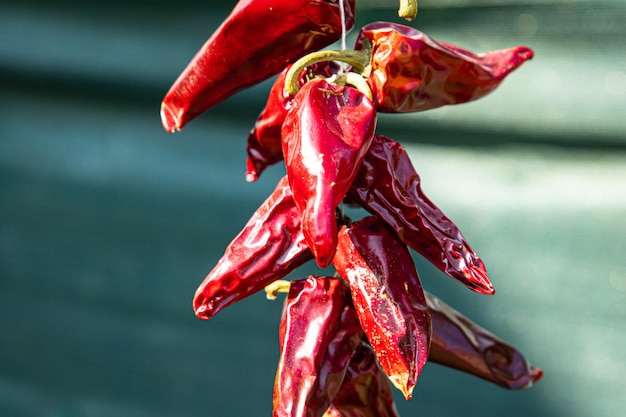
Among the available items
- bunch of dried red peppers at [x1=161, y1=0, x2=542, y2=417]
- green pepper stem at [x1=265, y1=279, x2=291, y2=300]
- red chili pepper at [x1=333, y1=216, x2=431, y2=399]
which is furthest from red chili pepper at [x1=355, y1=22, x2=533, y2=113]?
green pepper stem at [x1=265, y1=279, x2=291, y2=300]

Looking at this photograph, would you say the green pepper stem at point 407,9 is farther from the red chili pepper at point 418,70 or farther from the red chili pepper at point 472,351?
the red chili pepper at point 472,351

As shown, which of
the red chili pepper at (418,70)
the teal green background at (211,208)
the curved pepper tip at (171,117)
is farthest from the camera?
the teal green background at (211,208)

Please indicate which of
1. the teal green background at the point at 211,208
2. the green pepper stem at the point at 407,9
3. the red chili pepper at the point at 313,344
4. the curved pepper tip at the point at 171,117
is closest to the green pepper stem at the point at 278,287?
the red chili pepper at the point at 313,344

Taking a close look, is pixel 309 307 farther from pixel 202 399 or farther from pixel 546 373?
pixel 202 399

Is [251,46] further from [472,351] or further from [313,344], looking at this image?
[472,351]

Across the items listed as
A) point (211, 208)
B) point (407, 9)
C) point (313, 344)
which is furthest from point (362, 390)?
point (211, 208)

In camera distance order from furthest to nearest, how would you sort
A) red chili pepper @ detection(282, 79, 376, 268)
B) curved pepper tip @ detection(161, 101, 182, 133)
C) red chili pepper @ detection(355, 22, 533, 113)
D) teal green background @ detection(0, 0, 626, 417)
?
teal green background @ detection(0, 0, 626, 417)
curved pepper tip @ detection(161, 101, 182, 133)
red chili pepper @ detection(355, 22, 533, 113)
red chili pepper @ detection(282, 79, 376, 268)

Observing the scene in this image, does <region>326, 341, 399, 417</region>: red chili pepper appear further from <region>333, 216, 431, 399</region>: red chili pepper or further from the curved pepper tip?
the curved pepper tip
